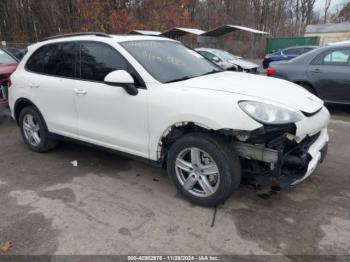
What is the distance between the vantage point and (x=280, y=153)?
9.29ft

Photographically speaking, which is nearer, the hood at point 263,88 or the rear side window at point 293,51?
the hood at point 263,88

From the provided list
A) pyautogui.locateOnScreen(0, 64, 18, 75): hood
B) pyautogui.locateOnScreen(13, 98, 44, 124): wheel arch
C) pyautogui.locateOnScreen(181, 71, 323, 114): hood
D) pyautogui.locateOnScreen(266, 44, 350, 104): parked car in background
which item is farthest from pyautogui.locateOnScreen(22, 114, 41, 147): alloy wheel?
pyautogui.locateOnScreen(266, 44, 350, 104): parked car in background

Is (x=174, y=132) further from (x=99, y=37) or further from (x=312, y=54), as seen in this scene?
(x=312, y=54)

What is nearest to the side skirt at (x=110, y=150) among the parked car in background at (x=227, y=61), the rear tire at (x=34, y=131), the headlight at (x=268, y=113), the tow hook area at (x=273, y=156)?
the rear tire at (x=34, y=131)

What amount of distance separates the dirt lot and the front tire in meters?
0.17

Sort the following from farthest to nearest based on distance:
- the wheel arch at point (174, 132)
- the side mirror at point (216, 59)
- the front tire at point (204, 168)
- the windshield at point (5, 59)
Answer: the side mirror at point (216, 59) → the windshield at point (5, 59) → the wheel arch at point (174, 132) → the front tire at point (204, 168)

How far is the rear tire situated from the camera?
4691 mm

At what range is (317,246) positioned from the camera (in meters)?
2.67

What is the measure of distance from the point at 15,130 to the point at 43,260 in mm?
4451

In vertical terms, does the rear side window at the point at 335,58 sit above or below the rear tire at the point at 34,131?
above

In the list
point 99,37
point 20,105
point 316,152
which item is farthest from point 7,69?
point 316,152

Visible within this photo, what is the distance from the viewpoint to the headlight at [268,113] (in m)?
2.77

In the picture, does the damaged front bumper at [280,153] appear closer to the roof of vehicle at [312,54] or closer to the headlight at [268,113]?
the headlight at [268,113]

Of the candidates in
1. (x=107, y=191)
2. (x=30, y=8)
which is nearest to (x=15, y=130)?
(x=107, y=191)
